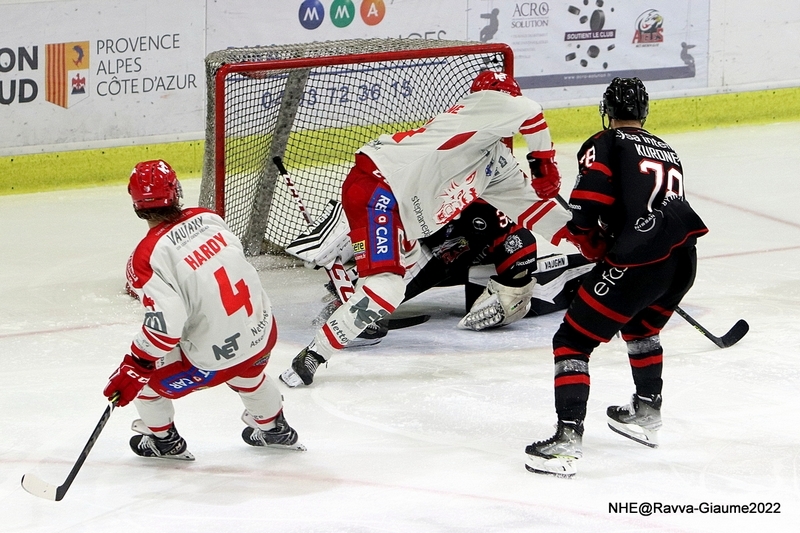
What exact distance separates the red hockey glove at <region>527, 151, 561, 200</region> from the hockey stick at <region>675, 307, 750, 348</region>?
67 cm

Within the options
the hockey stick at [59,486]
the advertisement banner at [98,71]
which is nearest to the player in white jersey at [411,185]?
the hockey stick at [59,486]

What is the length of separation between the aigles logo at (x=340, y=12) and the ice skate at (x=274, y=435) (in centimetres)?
393

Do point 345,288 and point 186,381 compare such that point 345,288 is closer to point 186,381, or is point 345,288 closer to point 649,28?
point 186,381

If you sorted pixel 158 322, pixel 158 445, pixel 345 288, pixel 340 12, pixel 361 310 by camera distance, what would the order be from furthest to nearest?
pixel 340 12 → pixel 345 288 → pixel 361 310 → pixel 158 445 → pixel 158 322

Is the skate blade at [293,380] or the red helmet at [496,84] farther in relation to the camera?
the red helmet at [496,84]

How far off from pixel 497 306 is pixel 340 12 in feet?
9.78

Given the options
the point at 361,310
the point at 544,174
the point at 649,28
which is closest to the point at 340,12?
the point at 649,28

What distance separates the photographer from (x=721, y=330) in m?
4.68

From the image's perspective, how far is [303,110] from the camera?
5898mm

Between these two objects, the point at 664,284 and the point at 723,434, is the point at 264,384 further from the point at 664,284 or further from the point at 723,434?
the point at 723,434

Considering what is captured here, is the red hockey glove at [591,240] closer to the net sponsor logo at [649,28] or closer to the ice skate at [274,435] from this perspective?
the ice skate at [274,435]

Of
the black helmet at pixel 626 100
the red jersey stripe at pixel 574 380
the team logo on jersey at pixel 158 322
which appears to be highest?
the black helmet at pixel 626 100

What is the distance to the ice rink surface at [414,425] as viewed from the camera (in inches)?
124

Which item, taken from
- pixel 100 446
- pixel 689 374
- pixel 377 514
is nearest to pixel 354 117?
pixel 689 374
